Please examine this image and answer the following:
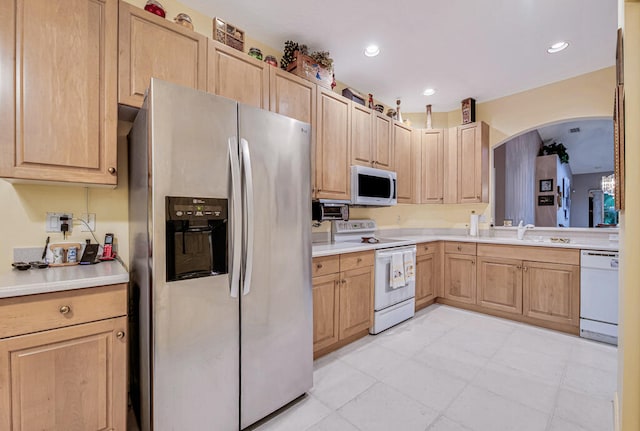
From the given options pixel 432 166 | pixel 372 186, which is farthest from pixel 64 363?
pixel 432 166

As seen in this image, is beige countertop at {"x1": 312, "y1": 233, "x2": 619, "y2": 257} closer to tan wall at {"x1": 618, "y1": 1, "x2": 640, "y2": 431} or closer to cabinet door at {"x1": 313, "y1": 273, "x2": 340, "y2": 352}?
cabinet door at {"x1": 313, "y1": 273, "x2": 340, "y2": 352}

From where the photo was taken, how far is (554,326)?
300 centimetres

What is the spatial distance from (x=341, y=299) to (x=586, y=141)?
7445mm

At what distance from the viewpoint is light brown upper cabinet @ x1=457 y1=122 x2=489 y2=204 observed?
3752 mm

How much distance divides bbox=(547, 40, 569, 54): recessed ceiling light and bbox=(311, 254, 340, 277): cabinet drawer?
2875 millimetres

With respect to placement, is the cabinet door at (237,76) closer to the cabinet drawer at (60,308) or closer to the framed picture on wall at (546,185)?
the cabinet drawer at (60,308)

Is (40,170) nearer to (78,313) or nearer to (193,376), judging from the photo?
(78,313)

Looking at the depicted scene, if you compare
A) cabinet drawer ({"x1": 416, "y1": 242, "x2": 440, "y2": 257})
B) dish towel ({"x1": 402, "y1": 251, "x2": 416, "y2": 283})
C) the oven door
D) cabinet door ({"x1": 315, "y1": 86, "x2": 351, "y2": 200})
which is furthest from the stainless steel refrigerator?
cabinet drawer ({"x1": 416, "y1": 242, "x2": 440, "y2": 257})

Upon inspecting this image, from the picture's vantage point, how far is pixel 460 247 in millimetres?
3656

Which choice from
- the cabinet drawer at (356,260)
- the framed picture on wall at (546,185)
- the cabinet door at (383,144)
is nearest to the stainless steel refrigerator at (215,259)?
the cabinet drawer at (356,260)

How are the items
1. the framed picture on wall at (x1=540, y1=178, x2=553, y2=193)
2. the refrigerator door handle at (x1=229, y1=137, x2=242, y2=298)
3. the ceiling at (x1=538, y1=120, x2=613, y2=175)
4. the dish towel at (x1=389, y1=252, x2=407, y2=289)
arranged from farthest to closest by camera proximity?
1. the framed picture on wall at (x1=540, y1=178, x2=553, y2=193)
2. the ceiling at (x1=538, y1=120, x2=613, y2=175)
3. the dish towel at (x1=389, y1=252, x2=407, y2=289)
4. the refrigerator door handle at (x1=229, y1=137, x2=242, y2=298)

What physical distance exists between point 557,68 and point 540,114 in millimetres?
563

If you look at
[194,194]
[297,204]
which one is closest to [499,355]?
[297,204]

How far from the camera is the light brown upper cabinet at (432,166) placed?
4039 millimetres
